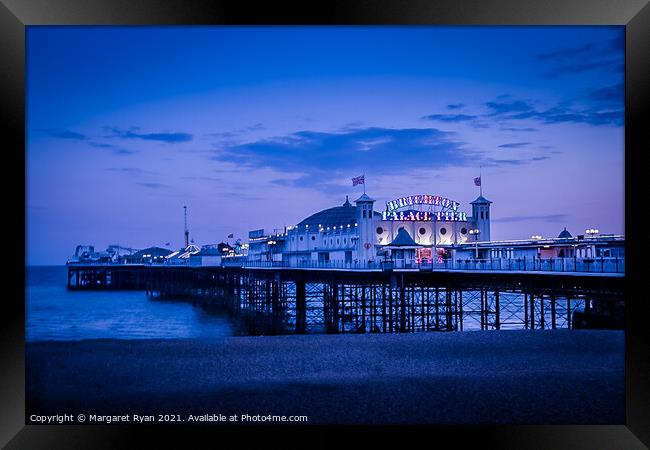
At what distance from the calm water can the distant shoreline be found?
20.8 feet

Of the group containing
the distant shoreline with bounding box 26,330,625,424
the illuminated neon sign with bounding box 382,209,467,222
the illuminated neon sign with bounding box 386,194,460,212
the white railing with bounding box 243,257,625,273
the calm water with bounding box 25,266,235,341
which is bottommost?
the calm water with bounding box 25,266,235,341

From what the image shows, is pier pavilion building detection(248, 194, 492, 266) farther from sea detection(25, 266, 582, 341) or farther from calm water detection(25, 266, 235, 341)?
calm water detection(25, 266, 235, 341)

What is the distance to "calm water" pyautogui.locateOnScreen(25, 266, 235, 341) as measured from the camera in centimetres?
2331

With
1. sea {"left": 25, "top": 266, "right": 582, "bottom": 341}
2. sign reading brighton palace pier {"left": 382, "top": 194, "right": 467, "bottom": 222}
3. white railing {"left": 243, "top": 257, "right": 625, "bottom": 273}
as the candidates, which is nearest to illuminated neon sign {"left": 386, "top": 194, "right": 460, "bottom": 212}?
sign reading brighton palace pier {"left": 382, "top": 194, "right": 467, "bottom": 222}

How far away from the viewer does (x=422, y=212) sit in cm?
2269
